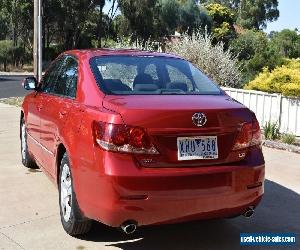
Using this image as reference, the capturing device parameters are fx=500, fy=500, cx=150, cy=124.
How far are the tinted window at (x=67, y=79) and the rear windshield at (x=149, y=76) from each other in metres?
0.27

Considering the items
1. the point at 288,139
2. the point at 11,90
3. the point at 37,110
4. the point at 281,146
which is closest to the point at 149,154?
the point at 37,110

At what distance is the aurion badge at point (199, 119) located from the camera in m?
3.79

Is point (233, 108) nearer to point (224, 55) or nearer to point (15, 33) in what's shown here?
point (224, 55)

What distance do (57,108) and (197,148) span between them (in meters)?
1.62

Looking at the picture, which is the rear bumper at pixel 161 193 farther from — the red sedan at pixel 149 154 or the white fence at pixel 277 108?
the white fence at pixel 277 108

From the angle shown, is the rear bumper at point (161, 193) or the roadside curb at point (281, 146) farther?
the roadside curb at point (281, 146)

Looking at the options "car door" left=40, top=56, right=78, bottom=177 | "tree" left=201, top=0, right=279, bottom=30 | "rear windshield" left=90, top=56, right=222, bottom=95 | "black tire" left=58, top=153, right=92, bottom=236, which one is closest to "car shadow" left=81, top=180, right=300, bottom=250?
"black tire" left=58, top=153, right=92, bottom=236

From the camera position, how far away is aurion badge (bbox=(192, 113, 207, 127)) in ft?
12.4

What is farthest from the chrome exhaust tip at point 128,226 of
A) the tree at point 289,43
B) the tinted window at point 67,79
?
the tree at point 289,43

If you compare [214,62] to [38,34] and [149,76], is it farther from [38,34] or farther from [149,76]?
[149,76]

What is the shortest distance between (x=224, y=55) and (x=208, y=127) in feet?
34.3

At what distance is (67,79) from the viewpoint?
16.3ft

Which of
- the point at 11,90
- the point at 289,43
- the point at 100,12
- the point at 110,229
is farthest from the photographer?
the point at 289,43

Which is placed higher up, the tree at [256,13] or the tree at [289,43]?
the tree at [256,13]
